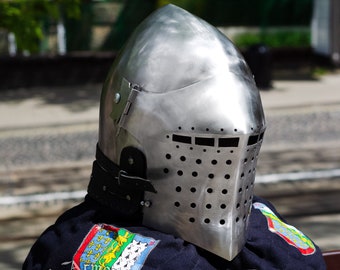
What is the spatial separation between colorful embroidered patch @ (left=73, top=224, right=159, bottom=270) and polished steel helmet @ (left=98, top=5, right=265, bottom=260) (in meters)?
0.11

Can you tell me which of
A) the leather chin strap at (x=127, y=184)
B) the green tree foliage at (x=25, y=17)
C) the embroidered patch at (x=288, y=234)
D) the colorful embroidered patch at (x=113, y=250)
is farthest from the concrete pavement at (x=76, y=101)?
the colorful embroidered patch at (x=113, y=250)

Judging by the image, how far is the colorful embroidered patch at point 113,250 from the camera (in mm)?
1882

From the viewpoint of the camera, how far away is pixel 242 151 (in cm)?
198

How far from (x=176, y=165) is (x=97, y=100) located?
393 inches

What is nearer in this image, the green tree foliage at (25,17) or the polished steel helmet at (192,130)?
the polished steel helmet at (192,130)

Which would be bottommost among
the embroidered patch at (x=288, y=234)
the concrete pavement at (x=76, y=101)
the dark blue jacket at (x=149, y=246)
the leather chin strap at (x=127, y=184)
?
the concrete pavement at (x=76, y=101)

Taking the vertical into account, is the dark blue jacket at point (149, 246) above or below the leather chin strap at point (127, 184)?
below

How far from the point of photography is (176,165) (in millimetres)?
1979

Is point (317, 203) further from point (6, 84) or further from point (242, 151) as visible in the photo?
point (6, 84)

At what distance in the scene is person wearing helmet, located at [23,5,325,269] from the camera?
1.94 meters

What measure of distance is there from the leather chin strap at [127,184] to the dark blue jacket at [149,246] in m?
0.04

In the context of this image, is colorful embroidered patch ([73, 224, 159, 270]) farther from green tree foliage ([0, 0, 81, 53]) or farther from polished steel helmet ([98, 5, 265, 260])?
green tree foliage ([0, 0, 81, 53])

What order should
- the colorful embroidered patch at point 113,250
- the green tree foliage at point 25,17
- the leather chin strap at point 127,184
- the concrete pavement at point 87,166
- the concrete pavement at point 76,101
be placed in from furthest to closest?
the concrete pavement at point 76,101, the concrete pavement at point 87,166, the green tree foliage at point 25,17, the leather chin strap at point 127,184, the colorful embroidered patch at point 113,250

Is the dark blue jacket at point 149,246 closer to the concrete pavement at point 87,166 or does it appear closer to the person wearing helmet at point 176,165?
the person wearing helmet at point 176,165
